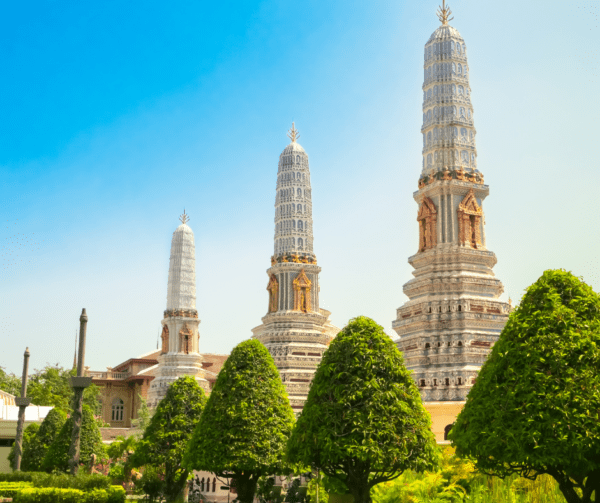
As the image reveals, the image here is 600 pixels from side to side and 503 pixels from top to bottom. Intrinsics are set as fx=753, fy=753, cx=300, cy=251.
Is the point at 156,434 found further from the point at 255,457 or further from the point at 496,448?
the point at 496,448

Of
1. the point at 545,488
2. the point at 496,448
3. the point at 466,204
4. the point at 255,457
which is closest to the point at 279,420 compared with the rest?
the point at 255,457

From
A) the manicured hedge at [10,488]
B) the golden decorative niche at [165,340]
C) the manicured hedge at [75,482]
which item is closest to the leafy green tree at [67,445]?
the manicured hedge at [10,488]

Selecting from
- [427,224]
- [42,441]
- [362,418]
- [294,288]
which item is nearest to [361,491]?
[362,418]

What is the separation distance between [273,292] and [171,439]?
108 feet

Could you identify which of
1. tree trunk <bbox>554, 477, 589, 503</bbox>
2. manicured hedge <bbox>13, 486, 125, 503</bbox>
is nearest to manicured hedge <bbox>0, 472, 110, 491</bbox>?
manicured hedge <bbox>13, 486, 125, 503</bbox>

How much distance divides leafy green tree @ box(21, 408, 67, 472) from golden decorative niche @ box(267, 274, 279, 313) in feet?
78.1

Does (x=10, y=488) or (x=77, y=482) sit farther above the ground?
(x=77, y=482)

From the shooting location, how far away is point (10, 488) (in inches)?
909

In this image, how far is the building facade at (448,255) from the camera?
36.5m

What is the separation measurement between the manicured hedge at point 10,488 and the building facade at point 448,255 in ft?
62.5

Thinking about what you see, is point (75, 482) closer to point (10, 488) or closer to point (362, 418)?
point (10, 488)

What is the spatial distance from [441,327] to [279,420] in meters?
Result: 19.3

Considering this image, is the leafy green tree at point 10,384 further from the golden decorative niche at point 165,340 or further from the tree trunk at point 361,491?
the tree trunk at point 361,491

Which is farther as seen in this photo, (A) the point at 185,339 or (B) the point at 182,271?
(B) the point at 182,271
